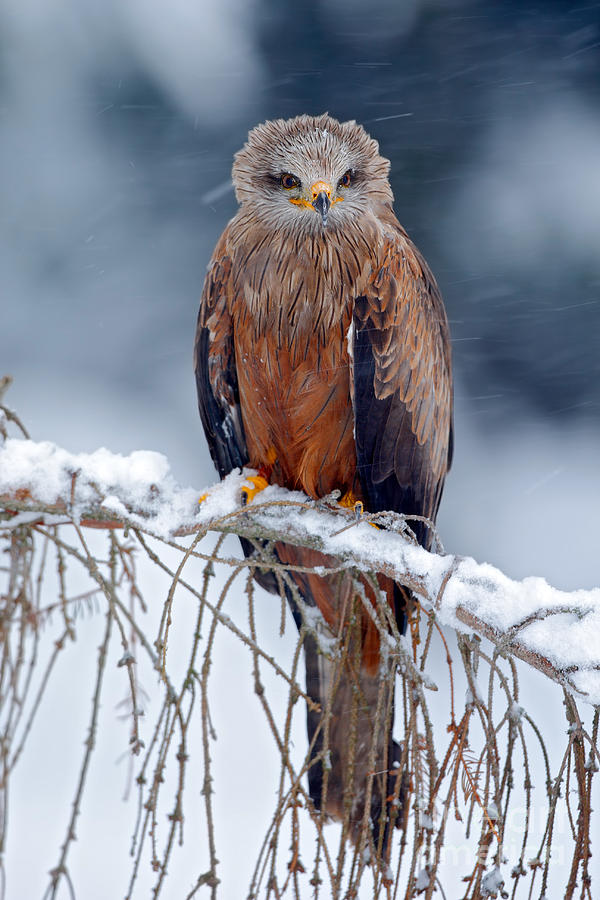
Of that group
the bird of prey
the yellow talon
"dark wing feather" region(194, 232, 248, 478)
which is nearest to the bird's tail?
the bird of prey

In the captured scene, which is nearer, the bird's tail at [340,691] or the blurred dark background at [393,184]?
the bird's tail at [340,691]

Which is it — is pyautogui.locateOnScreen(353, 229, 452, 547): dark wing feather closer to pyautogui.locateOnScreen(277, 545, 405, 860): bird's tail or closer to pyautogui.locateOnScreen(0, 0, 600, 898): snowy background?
pyautogui.locateOnScreen(277, 545, 405, 860): bird's tail

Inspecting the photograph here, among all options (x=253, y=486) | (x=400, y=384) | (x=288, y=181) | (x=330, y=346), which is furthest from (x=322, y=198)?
(x=253, y=486)

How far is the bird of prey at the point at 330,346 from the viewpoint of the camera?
1920mm

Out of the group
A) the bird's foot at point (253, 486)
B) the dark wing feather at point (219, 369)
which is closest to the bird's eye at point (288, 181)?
the dark wing feather at point (219, 369)

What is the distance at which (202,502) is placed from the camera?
5.49 ft

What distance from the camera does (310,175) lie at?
1.88m

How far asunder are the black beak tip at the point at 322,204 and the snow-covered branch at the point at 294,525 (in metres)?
0.71

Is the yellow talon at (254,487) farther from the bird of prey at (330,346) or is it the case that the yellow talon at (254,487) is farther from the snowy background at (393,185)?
the snowy background at (393,185)

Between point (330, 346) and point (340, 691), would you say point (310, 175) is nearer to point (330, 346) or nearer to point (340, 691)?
point (330, 346)

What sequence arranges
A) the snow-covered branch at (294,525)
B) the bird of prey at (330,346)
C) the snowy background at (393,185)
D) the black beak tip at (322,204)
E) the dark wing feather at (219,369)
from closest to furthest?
the snow-covered branch at (294,525) → the black beak tip at (322,204) → the bird of prey at (330,346) → the dark wing feather at (219,369) → the snowy background at (393,185)

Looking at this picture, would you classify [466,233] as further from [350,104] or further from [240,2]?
[240,2]

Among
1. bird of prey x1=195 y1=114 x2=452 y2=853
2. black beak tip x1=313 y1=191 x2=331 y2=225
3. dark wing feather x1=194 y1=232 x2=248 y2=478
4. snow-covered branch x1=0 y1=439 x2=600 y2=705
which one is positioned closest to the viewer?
snow-covered branch x1=0 y1=439 x2=600 y2=705

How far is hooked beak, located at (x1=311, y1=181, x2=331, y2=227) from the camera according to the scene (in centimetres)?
179
